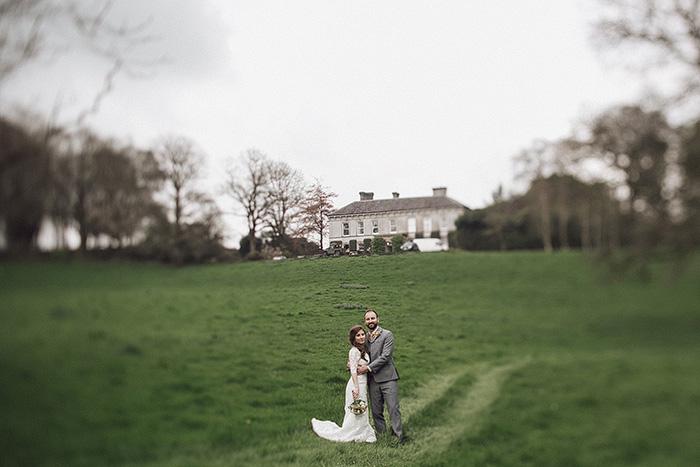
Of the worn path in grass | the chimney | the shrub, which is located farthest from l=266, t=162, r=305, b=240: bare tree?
the worn path in grass

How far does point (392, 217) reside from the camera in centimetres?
751

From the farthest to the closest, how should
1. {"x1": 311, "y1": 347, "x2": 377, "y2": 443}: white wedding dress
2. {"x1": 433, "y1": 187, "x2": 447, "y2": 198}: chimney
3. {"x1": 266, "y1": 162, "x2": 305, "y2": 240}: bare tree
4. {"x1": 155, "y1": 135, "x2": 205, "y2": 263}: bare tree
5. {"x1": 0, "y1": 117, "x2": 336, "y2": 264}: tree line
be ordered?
1. {"x1": 433, "y1": 187, "x2": 447, "y2": 198}: chimney
2. {"x1": 266, "y1": 162, "x2": 305, "y2": 240}: bare tree
3. {"x1": 311, "y1": 347, "x2": 377, "y2": 443}: white wedding dress
4. {"x1": 155, "y1": 135, "x2": 205, "y2": 263}: bare tree
5. {"x1": 0, "y1": 117, "x2": 336, "y2": 264}: tree line

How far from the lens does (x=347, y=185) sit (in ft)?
25.1

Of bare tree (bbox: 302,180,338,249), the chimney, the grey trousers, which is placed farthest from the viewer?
bare tree (bbox: 302,180,338,249)

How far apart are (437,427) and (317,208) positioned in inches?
147

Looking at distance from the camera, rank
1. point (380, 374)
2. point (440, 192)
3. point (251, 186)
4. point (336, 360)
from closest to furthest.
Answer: point (380, 374)
point (251, 186)
point (336, 360)
point (440, 192)

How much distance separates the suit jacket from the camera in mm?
6348

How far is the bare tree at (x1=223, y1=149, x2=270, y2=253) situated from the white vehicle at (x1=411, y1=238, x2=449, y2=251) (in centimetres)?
249

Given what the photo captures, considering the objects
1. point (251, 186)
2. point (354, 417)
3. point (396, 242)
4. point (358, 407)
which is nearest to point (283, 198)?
point (251, 186)

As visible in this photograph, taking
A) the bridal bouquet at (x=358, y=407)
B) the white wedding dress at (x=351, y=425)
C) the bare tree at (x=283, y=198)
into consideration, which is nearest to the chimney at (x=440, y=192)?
the bare tree at (x=283, y=198)

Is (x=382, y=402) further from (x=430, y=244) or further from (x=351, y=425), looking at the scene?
(x=430, y=244)

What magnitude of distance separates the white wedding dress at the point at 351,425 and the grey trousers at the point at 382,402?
0.61 ft

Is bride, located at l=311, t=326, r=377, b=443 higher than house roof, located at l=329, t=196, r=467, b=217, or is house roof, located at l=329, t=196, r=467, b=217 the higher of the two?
house roof, located at l=329, t=196, r=467, b=217

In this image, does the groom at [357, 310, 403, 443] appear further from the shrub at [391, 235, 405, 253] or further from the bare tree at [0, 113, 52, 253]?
the bare tree at [0, 113, 52, 253]
